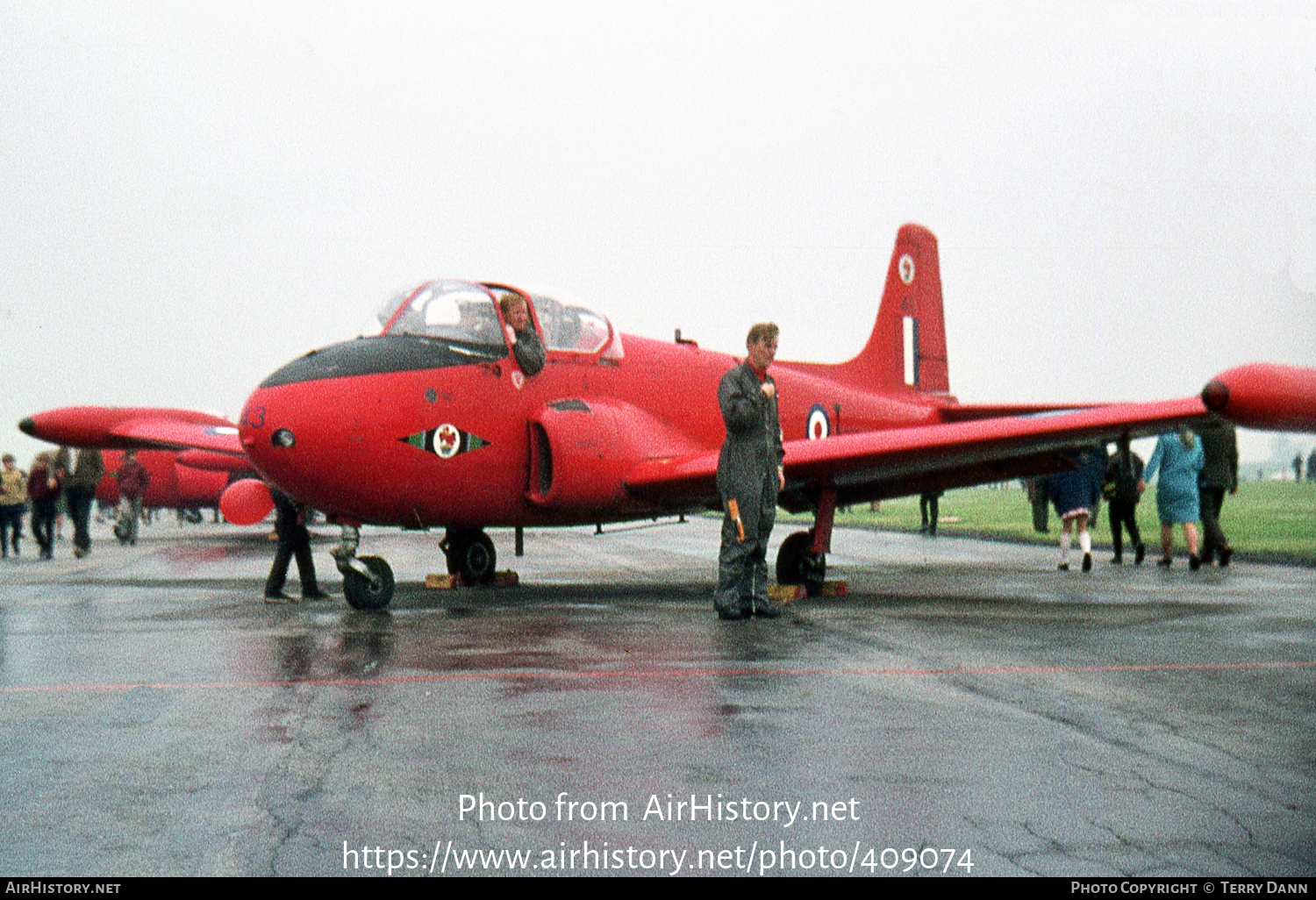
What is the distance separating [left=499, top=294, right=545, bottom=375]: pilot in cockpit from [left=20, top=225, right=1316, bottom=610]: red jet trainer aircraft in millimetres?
73

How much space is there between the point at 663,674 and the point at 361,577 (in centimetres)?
442

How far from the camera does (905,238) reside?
18.4 metres

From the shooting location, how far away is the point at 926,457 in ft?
36.0

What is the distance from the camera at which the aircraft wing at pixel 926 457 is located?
987cm

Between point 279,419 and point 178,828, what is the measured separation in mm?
6456

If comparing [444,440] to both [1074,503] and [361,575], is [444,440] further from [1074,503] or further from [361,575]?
[1074,503]

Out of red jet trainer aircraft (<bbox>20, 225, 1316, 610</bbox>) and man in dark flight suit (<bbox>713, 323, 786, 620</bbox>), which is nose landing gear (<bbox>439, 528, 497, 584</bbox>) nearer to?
red jet trainer aircraft (<bbox>20, 225, 1316, 610</bbox>)

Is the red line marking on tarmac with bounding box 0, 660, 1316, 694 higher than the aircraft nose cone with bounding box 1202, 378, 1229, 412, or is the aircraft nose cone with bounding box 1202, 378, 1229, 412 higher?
the aircraft nose cone with bounding box 1202, 378, 1229, 412

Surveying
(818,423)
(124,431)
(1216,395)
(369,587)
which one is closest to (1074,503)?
(818,423)

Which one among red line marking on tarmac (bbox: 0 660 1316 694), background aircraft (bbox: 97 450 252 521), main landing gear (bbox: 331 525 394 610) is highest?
red line marking on tarmac (bbox: 0 660 1316 694)

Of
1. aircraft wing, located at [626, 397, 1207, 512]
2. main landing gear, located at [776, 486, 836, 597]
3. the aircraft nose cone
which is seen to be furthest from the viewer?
main landing gear, located at [776, 486, 836, 597]

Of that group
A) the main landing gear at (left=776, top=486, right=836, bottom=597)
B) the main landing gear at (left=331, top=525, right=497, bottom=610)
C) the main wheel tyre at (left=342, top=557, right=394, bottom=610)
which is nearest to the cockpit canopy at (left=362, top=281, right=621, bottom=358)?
the main landing gear at (left=331, top=525, right=497, bottom=610)

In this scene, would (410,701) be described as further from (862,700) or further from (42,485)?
(42,485)

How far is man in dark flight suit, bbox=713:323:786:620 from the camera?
9.48 m
